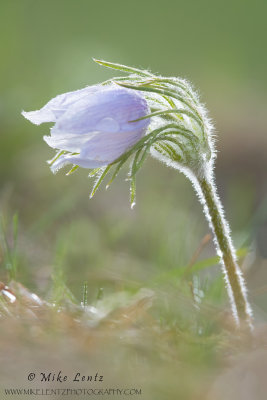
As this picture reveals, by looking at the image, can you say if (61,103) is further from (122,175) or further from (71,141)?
(122,175)

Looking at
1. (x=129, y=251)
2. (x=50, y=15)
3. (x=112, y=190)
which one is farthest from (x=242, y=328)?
(x=50, y=15)

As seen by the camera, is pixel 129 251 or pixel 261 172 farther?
pixel 261 172

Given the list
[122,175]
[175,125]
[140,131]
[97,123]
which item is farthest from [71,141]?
[122,175]

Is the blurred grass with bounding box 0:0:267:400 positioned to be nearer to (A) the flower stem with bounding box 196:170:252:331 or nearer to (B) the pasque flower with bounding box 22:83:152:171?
(A) the flower stem with bounding box 196:170:252:331

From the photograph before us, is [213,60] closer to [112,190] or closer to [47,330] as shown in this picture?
[112,190]

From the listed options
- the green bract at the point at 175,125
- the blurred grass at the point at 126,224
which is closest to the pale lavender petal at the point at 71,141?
the green bract at the point at 175,125

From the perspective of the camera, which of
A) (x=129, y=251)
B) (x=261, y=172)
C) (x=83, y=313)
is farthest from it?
(x=261, y=172)
